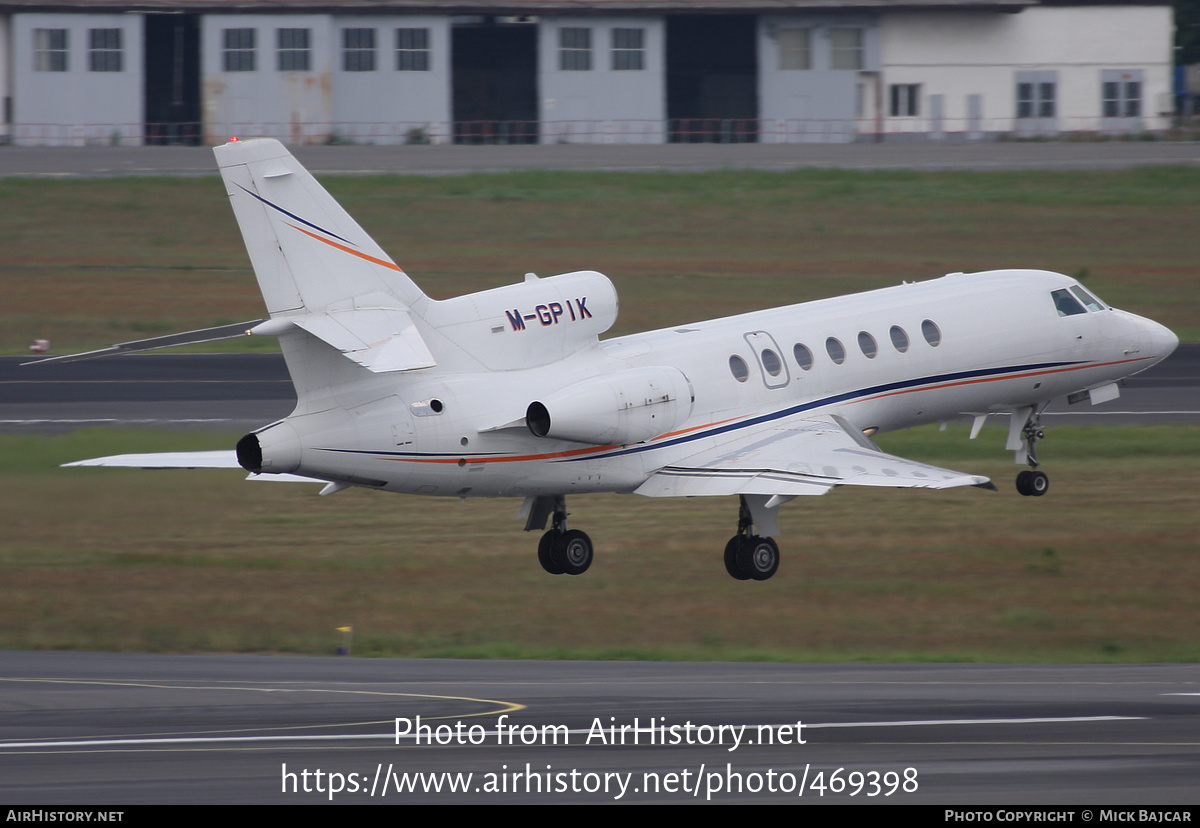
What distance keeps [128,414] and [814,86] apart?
57.0m

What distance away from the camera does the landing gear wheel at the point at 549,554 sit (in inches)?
992

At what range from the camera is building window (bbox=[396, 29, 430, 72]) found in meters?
84.3

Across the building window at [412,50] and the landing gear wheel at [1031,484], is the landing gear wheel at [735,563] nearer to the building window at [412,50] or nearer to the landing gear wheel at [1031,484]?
the landing gear wheel at [1031,484]

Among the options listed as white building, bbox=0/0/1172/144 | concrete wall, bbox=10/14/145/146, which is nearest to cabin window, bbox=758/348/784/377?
white building, bbox=0/0/1172/144

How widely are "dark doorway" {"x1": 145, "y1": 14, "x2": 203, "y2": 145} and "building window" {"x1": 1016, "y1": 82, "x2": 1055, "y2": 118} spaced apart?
4499cm

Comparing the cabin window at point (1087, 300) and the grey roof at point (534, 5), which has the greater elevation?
the grey roof at point (534, 5)

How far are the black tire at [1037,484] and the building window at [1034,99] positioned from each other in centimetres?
6424

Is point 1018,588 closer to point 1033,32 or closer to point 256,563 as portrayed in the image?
point 256,563

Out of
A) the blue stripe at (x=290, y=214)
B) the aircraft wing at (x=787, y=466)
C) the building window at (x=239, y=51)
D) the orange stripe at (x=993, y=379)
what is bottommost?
the aircraft wing at (x=787, y=466)

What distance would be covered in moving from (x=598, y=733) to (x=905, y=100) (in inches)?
3029

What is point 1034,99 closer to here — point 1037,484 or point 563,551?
point 1037,484

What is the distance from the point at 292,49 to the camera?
82.9 m

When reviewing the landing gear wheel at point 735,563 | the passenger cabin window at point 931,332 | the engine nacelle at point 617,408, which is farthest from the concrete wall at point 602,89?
the engine nacelle at point 617,408

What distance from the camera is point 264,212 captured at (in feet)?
69.7
